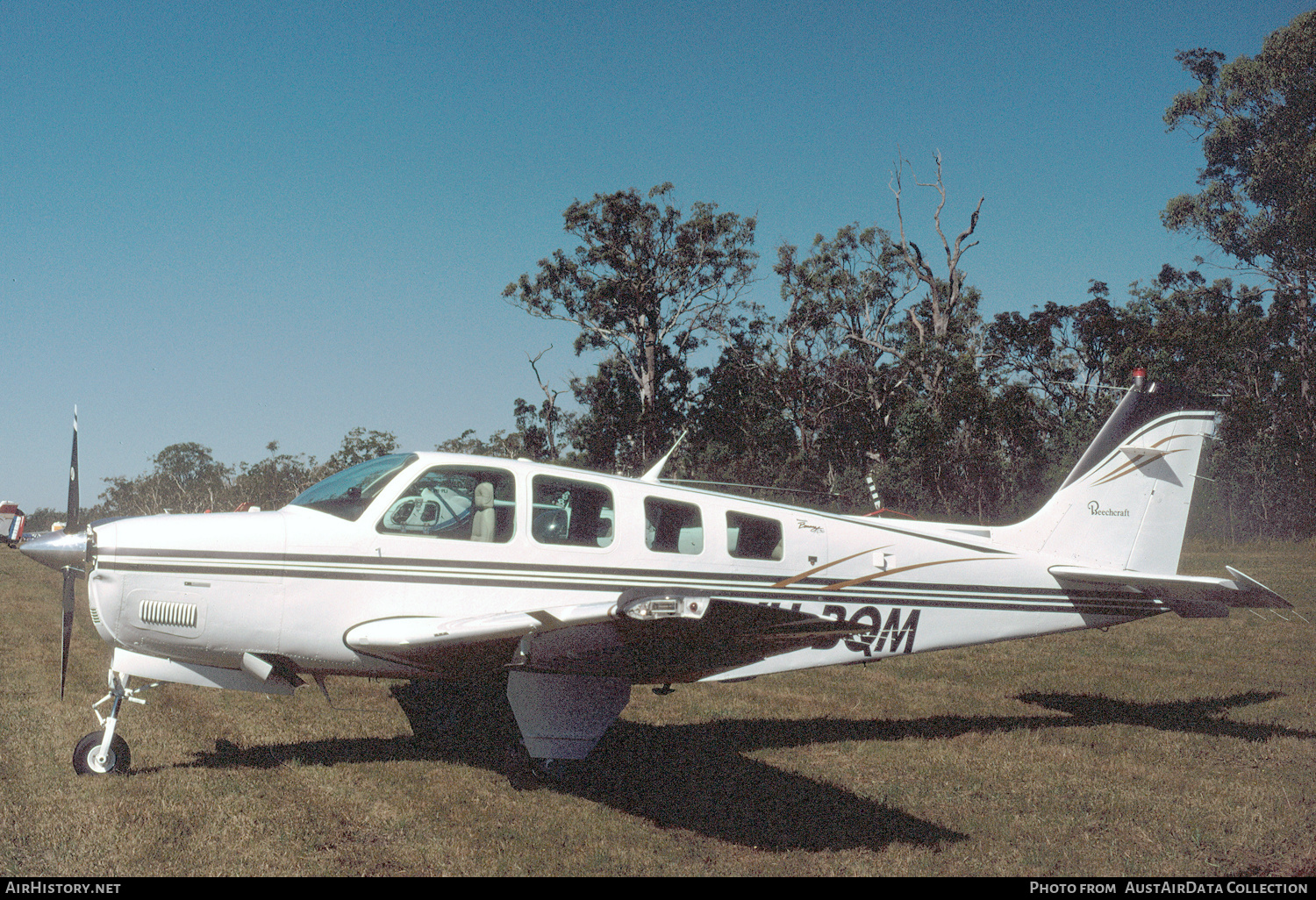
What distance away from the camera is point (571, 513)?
6.52 m

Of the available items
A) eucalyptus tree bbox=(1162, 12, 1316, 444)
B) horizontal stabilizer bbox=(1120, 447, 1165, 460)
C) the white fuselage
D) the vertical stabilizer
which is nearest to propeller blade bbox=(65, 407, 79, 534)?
the white fuselage

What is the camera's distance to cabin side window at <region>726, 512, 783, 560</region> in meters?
6.93

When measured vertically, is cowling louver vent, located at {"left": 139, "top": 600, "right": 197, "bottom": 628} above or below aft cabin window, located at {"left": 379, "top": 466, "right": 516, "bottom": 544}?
below

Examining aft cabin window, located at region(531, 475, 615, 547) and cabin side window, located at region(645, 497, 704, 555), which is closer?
aft cabin window, located at region(531, 475, 615, 547)

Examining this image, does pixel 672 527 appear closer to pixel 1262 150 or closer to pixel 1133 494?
pixel 1133 494

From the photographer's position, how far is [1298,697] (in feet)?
30.3

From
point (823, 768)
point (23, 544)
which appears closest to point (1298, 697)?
point (823, 768)

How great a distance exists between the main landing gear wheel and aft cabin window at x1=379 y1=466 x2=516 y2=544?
246cm

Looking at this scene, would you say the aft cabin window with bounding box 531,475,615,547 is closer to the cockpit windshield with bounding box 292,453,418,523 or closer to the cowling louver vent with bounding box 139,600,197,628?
the cockpit windshield with bounding box 292,453,418,523

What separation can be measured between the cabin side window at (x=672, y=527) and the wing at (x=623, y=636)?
3.37 ft

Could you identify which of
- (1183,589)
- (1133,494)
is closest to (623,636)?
(1183,589)

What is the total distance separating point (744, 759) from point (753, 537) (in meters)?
1.74

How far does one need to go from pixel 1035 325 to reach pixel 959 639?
33344mm

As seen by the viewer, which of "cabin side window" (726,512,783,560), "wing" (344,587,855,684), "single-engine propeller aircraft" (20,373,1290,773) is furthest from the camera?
"cabin side window" (726,512,783,560)
